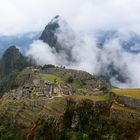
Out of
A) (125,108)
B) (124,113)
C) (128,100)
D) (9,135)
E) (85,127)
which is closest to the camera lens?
(124,113)

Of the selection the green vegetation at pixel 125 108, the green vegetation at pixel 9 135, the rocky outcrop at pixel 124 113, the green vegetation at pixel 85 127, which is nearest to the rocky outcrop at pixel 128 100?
the green vegetation at pixel 125 108

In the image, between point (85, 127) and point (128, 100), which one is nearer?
point (128, 100)

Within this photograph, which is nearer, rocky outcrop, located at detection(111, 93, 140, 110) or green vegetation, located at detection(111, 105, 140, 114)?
green vegetation, located at detection(111, 105, 140, 114)

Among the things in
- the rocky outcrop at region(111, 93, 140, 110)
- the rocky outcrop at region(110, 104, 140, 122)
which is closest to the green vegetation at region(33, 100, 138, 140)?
the rocky outcrop at region(110, 104, 140, 122)

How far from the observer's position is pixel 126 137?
5509 cm

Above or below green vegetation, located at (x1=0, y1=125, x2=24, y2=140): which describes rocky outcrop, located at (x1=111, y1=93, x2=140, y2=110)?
above

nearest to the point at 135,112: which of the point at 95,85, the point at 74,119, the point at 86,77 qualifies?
the point at 74,119

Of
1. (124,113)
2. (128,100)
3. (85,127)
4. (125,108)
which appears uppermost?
(128,100)

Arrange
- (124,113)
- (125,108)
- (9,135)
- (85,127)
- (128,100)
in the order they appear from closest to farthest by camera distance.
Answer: (124,113)
(125,108)
(128,100)
(85,127)
(9,135)

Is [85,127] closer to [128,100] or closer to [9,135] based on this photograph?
[128,100]

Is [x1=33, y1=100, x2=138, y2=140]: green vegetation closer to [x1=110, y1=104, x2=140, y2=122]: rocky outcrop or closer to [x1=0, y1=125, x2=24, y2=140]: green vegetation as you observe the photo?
[x1=110, y1=104, x2=140, y2=122]: rocky outcrop

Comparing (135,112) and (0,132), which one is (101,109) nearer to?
(135,112)

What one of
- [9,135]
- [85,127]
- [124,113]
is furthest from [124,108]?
[9,135]

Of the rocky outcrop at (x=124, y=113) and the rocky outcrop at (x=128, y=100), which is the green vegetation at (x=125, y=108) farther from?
the rocky outcrop at (x=128, y=100)
